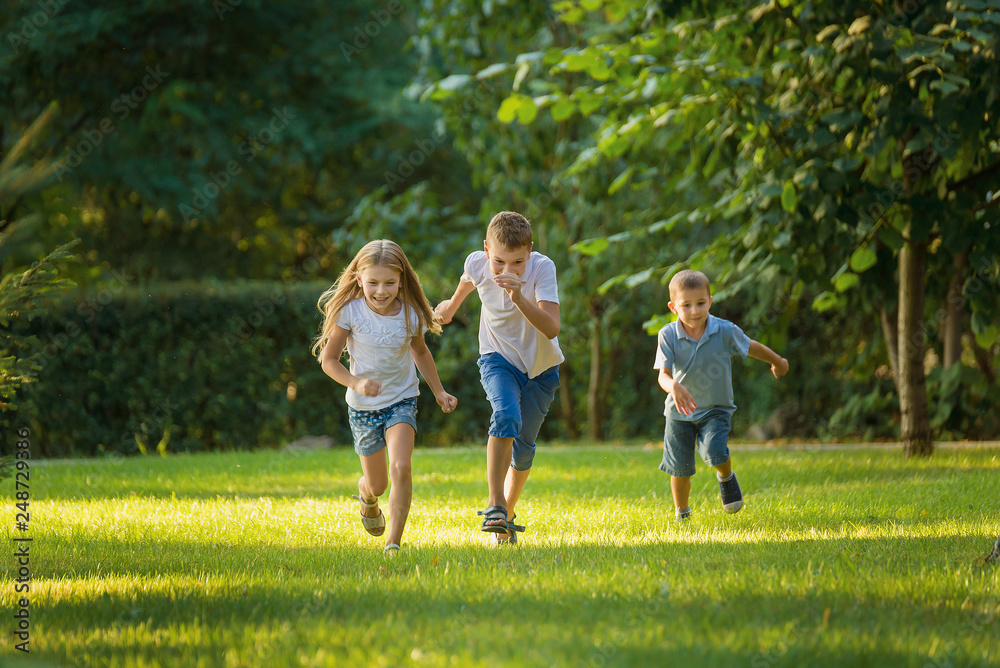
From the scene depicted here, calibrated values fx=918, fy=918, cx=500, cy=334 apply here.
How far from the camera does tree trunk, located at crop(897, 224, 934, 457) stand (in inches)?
295

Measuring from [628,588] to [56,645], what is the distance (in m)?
1.99

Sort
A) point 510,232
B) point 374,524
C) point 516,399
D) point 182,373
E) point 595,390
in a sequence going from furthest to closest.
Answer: point 595,390, point 182,373, point 374,524, point 516,399, point 510,232

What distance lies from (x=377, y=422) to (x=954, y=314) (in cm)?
630

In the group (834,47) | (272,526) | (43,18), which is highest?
(43,18)

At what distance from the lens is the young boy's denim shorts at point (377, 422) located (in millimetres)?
4762

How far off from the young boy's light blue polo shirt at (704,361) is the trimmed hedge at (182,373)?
605 centimetres

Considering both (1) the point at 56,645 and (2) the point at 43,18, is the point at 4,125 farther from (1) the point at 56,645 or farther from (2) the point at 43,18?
(1) the point at 56,645

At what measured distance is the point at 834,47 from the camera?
618 centimetres

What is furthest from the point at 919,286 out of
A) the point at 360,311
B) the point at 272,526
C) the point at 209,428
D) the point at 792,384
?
the point at 209,428

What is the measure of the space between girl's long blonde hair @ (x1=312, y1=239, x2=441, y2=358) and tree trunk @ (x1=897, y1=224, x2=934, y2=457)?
4414 mm

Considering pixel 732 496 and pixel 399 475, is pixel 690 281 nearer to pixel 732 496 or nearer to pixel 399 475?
pixel 732 496

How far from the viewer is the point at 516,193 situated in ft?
36.6

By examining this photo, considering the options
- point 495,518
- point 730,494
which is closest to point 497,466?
point 495,518

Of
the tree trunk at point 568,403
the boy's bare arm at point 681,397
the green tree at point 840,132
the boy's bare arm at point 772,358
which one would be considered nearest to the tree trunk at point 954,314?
the green tree at point 840,132
